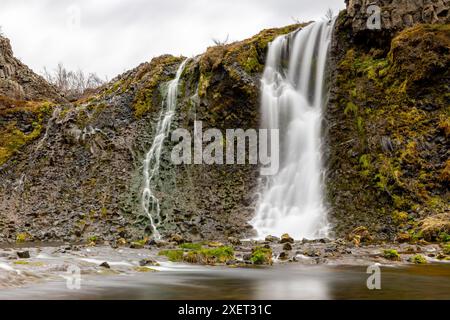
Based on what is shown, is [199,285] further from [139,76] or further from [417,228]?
[139,76]

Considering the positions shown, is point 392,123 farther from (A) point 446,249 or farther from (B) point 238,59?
(B) point 238,59

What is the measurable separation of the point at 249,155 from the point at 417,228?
10.7 meters

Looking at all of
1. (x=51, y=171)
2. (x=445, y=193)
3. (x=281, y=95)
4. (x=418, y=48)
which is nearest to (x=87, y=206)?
(x=51, y=171)

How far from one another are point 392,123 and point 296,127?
503cm

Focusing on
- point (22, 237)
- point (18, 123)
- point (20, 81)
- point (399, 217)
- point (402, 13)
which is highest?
point (402, 13)

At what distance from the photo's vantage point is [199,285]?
9.86 metres

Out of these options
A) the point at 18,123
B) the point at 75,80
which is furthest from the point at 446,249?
the point at 75,80

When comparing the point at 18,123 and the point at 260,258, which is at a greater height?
the point at 18,123

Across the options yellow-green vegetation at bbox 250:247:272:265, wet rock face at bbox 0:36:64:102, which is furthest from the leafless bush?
yellow-green vegetation at bbox 250:247:272:265

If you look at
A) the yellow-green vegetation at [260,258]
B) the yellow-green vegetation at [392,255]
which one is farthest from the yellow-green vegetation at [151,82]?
the yellow-green vegetation at [392,255]

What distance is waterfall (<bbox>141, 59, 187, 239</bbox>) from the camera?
2394cm

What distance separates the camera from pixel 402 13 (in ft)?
90.8

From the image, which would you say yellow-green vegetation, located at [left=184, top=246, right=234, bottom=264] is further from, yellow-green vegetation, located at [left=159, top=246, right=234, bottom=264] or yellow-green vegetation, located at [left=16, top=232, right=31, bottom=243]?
yellow-green vegetation, located at [left=16, top=232, right=31, bottom=243]

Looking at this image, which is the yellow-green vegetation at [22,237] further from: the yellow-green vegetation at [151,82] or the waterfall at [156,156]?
the yellow-green vegetation at [151,82]
